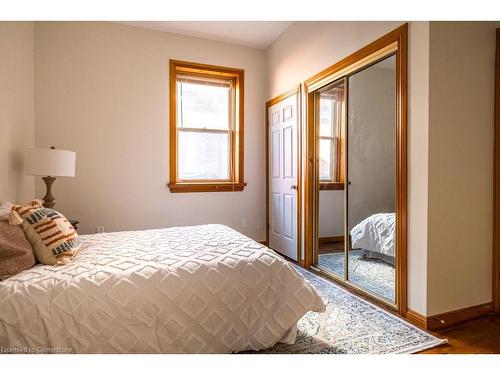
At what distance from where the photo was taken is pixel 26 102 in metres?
2.94

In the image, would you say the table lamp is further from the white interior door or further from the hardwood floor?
the hardwood floor

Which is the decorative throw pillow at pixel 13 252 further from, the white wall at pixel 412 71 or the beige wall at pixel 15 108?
the white wall at pixel 412 71

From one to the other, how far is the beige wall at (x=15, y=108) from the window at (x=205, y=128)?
145cm

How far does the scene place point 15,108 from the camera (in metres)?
2.65

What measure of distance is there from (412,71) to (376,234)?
128cm

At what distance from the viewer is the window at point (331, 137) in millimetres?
2859

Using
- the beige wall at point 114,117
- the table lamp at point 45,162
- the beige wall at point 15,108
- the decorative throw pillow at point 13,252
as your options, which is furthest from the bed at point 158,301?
the beige wall at point 114,117

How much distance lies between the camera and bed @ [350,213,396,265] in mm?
2350

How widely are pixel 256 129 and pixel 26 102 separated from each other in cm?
260

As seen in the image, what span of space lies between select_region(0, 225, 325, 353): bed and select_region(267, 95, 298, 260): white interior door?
71.3 inches

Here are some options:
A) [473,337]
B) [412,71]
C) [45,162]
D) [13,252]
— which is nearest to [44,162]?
[45,162]

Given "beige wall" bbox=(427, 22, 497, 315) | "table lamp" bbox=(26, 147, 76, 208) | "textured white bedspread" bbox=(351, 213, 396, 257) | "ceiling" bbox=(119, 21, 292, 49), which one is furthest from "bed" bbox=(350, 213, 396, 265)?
"table lamp" bbox=(26, 147, 76, 208)
